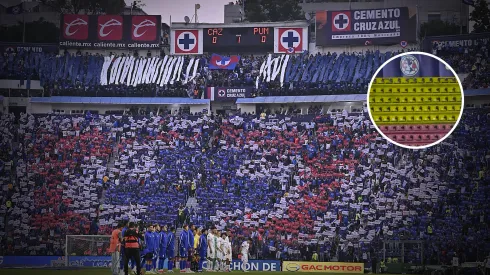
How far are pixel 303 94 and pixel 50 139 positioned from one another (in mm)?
10796

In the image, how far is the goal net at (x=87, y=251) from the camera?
989 inches

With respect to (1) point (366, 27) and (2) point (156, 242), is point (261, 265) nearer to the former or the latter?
(2) point (156, 242)

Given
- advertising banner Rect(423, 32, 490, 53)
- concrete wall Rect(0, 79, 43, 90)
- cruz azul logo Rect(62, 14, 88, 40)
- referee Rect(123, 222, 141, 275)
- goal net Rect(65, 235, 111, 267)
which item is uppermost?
cruz azul logo Rect(62, 14, 88, 40)

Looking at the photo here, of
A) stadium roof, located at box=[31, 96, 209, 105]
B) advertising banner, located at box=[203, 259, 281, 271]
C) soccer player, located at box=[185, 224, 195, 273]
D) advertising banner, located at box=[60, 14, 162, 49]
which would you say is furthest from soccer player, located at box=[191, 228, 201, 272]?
advertising banner, located at box=[60, 14, 162, 49]

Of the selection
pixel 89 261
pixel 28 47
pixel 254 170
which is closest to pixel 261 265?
pixel 89 261

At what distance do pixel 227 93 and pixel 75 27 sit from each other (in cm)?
765

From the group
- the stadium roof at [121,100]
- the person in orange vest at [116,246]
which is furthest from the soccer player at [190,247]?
the stadium roof at [121,100]

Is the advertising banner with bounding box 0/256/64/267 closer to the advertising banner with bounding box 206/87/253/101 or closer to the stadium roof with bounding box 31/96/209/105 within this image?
the stadium roof with bounding box 31/96/209/105

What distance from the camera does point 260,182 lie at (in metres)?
29.7

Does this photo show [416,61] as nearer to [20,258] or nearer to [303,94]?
[303,94]

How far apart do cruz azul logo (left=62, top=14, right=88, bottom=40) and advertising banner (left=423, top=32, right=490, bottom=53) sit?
15.1 m

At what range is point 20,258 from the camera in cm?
2655

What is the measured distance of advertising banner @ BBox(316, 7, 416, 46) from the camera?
3356 cm

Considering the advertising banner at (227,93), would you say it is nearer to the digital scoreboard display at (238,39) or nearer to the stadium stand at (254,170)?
the stadium stand at (254,170)
